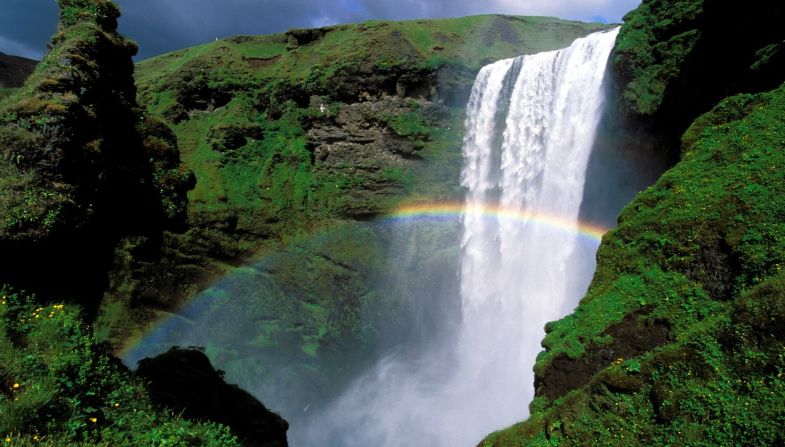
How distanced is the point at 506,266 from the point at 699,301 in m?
14.5

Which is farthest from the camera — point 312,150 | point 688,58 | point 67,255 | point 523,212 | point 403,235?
point 312,150

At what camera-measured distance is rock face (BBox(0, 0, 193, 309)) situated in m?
5.89

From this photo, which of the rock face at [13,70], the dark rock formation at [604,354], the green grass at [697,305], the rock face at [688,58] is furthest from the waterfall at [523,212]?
the rock face at [13,70]

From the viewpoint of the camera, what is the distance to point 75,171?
21.6 ft

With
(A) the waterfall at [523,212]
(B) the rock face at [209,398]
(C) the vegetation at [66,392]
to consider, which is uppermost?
(A) the waterfall at [523,212]

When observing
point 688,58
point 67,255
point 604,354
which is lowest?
point 67,255

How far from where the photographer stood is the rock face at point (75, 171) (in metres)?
5.89

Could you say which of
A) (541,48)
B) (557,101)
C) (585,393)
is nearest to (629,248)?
(585,393)

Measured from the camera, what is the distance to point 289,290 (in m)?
24.4

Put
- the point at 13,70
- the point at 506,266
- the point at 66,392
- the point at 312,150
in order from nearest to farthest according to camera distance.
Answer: the point at 66,392
the point at 506,266
the point at 312,150
the point at 13,70

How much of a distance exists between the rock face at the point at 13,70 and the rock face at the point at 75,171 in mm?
48041

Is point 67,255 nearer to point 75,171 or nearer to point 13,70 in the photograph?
point 75,171

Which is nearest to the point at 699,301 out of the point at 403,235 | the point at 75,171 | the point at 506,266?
the point at 75,171

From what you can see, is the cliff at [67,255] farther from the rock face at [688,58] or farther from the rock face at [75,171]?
the rock face at [688,58]
